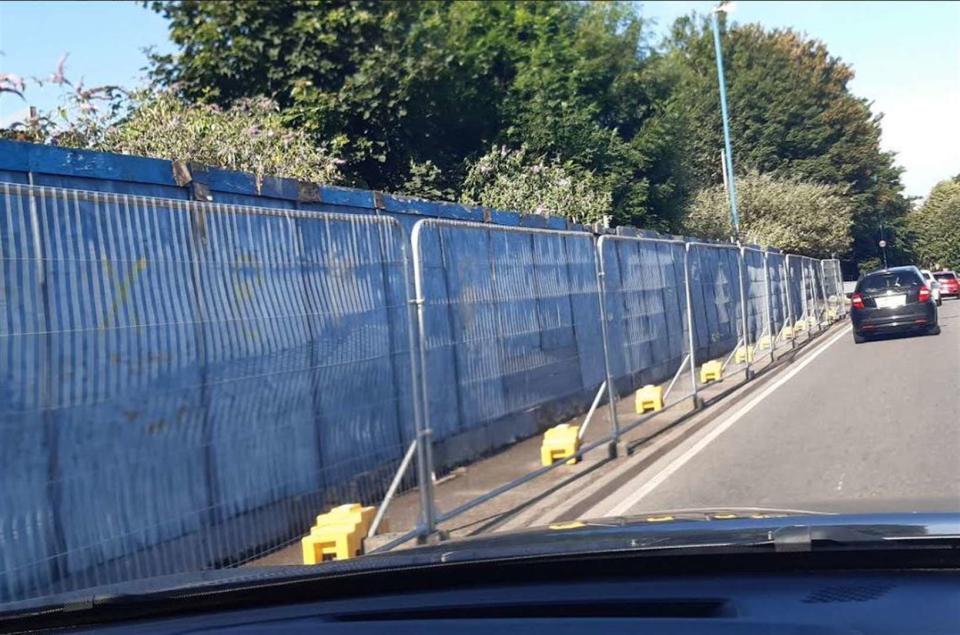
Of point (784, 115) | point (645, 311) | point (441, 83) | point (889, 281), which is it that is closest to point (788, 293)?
point (889, 281)

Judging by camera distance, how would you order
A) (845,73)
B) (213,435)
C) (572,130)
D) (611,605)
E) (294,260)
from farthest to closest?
(845,73), (572,130), (294,260), (213,435), (611,605)

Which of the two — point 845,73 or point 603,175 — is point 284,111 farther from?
point 845,73

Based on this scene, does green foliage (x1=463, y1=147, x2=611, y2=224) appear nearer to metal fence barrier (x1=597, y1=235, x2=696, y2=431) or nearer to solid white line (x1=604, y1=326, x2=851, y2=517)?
metal fence barrier (x1=597, y1=235, x2=696, y2=431)

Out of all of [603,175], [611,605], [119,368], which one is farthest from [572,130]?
[611,605]

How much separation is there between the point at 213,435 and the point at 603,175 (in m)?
19.9

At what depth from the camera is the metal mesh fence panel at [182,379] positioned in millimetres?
4863

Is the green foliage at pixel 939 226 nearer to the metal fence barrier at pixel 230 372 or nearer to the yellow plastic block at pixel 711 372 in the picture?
the yellow plastic block at pixel 711 372

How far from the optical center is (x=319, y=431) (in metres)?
6.88

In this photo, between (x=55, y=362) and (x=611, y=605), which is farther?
(x=55, y=362)

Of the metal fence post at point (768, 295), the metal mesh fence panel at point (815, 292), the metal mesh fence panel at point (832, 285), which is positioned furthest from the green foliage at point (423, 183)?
the metal mesh fence panel at point (832, 285)

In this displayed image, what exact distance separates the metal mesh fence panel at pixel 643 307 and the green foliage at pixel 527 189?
4994 mm

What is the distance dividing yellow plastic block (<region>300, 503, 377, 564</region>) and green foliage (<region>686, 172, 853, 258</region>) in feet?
111

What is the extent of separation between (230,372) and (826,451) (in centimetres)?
609

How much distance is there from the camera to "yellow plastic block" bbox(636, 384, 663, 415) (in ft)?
42.0
